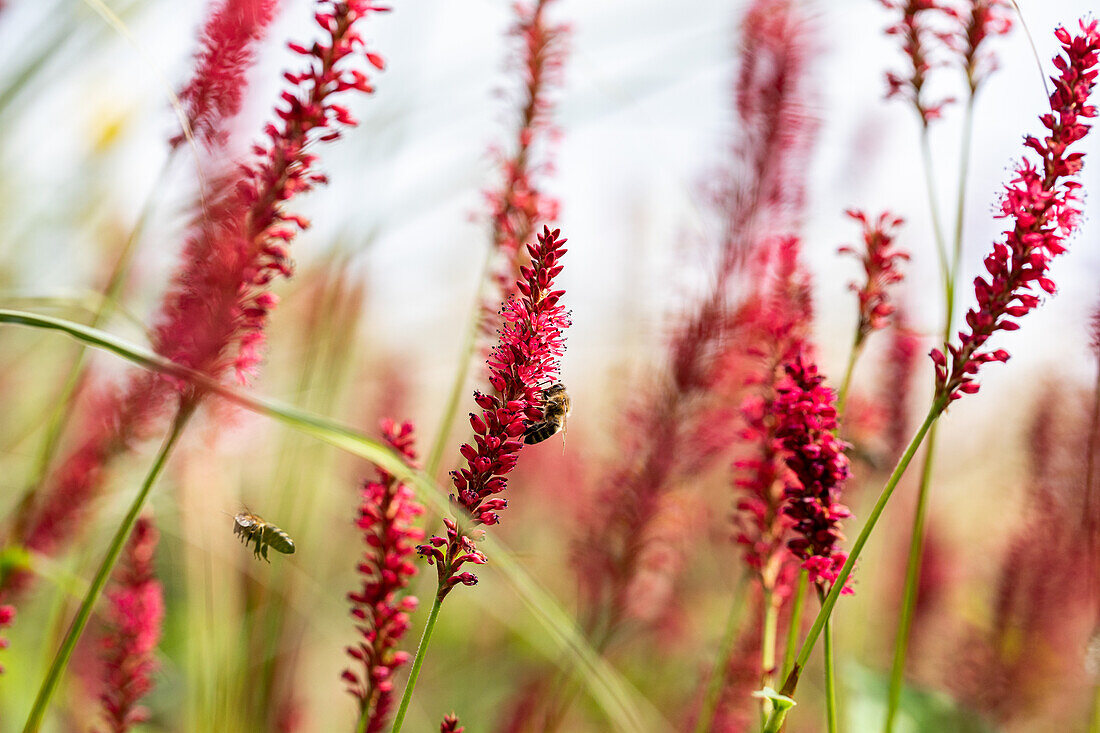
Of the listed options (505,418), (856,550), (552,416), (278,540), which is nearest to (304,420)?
(505,418)

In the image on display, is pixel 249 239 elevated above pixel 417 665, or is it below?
above

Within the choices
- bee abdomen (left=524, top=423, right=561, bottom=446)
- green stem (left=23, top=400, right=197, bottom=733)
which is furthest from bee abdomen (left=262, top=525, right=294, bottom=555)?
bee abdomen (left=524, top=423, right=561, bottom=446)

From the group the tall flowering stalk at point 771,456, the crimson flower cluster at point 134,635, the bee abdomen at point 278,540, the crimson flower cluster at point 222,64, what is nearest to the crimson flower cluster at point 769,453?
the tall flowering stalk at point 771,456

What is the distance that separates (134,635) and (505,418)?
108 centimetres

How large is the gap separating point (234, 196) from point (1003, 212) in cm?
106

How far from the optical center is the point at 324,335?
8.00ft

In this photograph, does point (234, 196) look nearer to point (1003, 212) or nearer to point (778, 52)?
point (1003, 212)

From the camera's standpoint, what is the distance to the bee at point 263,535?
1372mm

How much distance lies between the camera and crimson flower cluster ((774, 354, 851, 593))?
130 centimetres

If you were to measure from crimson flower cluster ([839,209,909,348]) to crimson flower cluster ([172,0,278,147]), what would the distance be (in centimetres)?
105

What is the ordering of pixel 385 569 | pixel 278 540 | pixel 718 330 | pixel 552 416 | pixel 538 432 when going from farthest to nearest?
pixel 718 330 → pixel 552 416 → pixel 538 432 → pixel 278 540 → pixel 385 569

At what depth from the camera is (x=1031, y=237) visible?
1145 mm

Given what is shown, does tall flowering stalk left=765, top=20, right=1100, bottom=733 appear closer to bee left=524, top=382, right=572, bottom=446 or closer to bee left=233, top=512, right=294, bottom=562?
bee left=233, top=512, right=294, bottom=562

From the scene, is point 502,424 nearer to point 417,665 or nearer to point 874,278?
point 417,665
